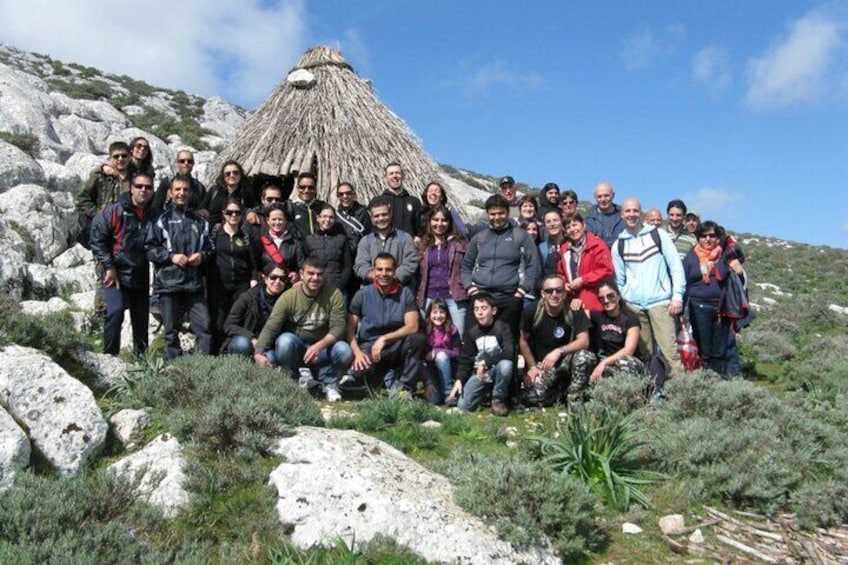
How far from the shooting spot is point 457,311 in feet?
24.3

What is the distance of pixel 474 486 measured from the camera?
13.1ft

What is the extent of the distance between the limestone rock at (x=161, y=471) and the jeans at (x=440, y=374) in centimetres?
332

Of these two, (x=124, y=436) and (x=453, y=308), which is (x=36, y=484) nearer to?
(x=124, y=436)

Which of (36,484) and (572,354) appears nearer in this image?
(36,484)

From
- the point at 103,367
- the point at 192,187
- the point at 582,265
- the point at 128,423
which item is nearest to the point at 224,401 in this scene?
→ the point at 128,423

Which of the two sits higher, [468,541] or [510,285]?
[510,285]

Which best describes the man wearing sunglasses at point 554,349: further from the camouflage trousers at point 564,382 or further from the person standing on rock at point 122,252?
the person standing on rock at point 122,252

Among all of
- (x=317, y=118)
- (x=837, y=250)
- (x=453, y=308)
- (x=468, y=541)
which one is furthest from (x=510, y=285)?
(x=837, y=250)

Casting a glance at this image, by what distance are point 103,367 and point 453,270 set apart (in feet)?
12.5

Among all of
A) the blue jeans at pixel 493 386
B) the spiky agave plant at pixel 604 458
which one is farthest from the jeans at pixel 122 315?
the spiky agave plant at pixel 604 458

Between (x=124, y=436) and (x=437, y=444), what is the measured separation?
2.43m

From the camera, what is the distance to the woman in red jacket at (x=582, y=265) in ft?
23.0

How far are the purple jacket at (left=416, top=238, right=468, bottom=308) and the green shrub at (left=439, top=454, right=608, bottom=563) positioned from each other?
132 inches

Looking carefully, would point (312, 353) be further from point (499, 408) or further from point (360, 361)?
point (499, 408)
